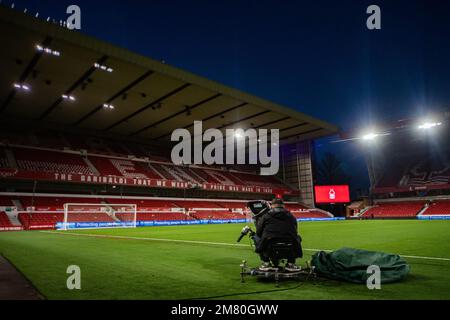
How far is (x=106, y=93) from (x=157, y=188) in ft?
43.9

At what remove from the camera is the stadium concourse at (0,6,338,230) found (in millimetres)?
20391

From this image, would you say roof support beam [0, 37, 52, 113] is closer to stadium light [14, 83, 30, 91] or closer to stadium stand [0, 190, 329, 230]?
stadium light [14, 83, 30, 91]

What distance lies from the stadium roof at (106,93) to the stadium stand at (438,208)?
13797 mm

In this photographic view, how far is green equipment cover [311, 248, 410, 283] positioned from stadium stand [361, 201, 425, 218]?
36.4 m

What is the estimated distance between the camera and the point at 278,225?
14.4 ft

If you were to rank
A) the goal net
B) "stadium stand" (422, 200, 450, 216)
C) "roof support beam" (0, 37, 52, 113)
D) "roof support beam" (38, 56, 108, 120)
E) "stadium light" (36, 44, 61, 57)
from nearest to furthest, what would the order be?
"roof support beam" (0, 37, 52, 113)
"stadium light" (36, 44, 61, 57)
"roof support beam" (38, 56, 108, 120)
the goal net
"stadium stand" (422, 200, 450, 216)

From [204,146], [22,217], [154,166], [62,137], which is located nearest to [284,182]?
[204,146]

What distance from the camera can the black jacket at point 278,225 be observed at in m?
4.38

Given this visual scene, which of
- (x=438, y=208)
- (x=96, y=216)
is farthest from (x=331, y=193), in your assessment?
(x=96, y=216)

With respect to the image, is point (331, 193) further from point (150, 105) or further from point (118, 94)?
point (118, 94)

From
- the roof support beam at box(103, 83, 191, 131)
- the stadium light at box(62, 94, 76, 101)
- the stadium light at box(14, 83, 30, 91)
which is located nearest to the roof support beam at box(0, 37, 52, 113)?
the stadium light at box(14, 83, 30, 91)

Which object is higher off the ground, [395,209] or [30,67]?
[30,67]

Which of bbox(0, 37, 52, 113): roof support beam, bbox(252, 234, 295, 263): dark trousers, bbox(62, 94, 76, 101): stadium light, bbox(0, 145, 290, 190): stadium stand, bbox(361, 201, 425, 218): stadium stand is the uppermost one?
bbox(0, 37, 52, 113): roof support beam
